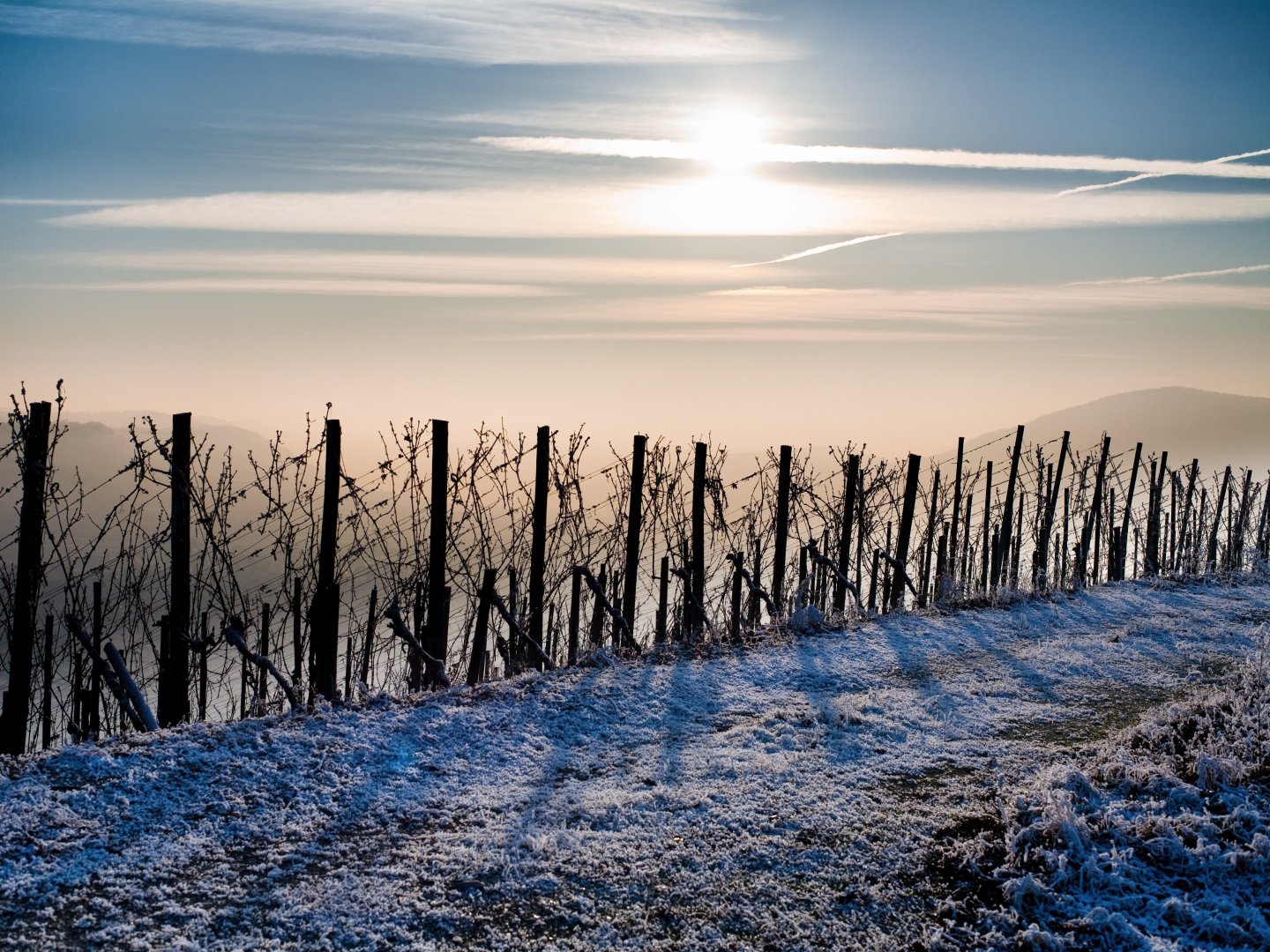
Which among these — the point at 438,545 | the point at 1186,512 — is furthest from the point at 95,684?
the point at 1186,512

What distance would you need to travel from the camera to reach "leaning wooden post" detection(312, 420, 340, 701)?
6.33 metres

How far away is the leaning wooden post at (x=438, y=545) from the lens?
7.11 meters

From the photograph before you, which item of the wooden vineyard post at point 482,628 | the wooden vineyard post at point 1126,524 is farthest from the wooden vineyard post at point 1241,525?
the wooden vineyard post at point 482,628

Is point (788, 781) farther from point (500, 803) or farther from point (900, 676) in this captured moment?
point (900, 676)

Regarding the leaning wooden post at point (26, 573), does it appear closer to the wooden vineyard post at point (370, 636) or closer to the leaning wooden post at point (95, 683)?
the leaning wooden post at point (95, 683)

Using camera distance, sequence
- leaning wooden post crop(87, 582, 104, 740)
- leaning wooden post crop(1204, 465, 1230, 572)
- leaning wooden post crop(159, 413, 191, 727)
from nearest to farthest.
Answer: leaning wooden post crop(159, 413, 191, 727)
leaning wooden post crop(87, 582, 104, 740)
leaning wooden post crop(1204, 465, 1230, 572)

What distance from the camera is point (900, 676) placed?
7281mm

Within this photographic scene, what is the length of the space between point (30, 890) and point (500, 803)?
2.05m

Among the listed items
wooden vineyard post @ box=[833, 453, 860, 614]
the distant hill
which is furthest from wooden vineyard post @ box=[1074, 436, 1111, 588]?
the distant hill

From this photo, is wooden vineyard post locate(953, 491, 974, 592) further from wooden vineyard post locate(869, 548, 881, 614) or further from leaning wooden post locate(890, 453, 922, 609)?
leaning wooden post locate(890, 453, 922, 609)

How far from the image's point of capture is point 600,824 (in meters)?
4.31

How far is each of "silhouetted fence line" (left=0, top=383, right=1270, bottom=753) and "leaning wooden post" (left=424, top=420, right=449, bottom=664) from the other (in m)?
0.02

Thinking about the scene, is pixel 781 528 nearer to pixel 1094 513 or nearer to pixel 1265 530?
pixel 1094 513

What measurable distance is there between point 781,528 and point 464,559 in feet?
12.4
